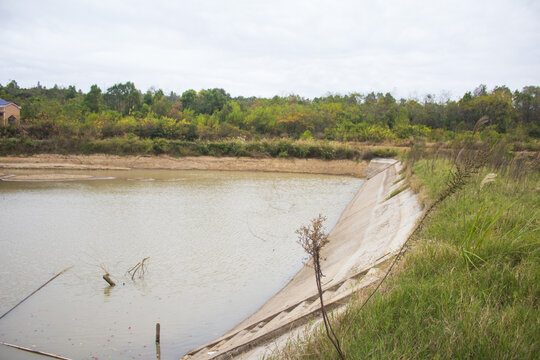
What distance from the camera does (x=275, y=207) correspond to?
528 inches

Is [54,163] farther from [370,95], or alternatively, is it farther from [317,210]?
[370,95]

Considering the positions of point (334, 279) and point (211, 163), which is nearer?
point (334, 279)

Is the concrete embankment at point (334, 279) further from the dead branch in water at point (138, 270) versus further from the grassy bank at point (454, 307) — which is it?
the dead branch in water at point (138, 270)

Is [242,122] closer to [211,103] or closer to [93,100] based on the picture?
[211,103]

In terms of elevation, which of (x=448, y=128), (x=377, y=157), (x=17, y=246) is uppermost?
(x=448, y=128)

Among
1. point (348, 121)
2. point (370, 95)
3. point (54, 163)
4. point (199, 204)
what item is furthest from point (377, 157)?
point (370, 95)

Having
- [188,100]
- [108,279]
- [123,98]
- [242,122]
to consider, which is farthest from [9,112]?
[108,279]

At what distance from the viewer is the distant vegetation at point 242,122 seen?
2977cm

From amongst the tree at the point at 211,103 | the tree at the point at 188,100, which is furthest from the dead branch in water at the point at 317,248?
the tree at the point at 188,100

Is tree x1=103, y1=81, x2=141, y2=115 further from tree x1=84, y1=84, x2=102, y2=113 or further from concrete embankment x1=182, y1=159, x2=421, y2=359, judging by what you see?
concrete embankment x1=182, y1=159, x2=421, y2=359

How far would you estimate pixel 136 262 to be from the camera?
7.07m

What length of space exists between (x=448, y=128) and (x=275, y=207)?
123 ft

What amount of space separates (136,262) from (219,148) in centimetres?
2310

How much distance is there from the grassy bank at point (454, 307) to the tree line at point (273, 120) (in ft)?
102
